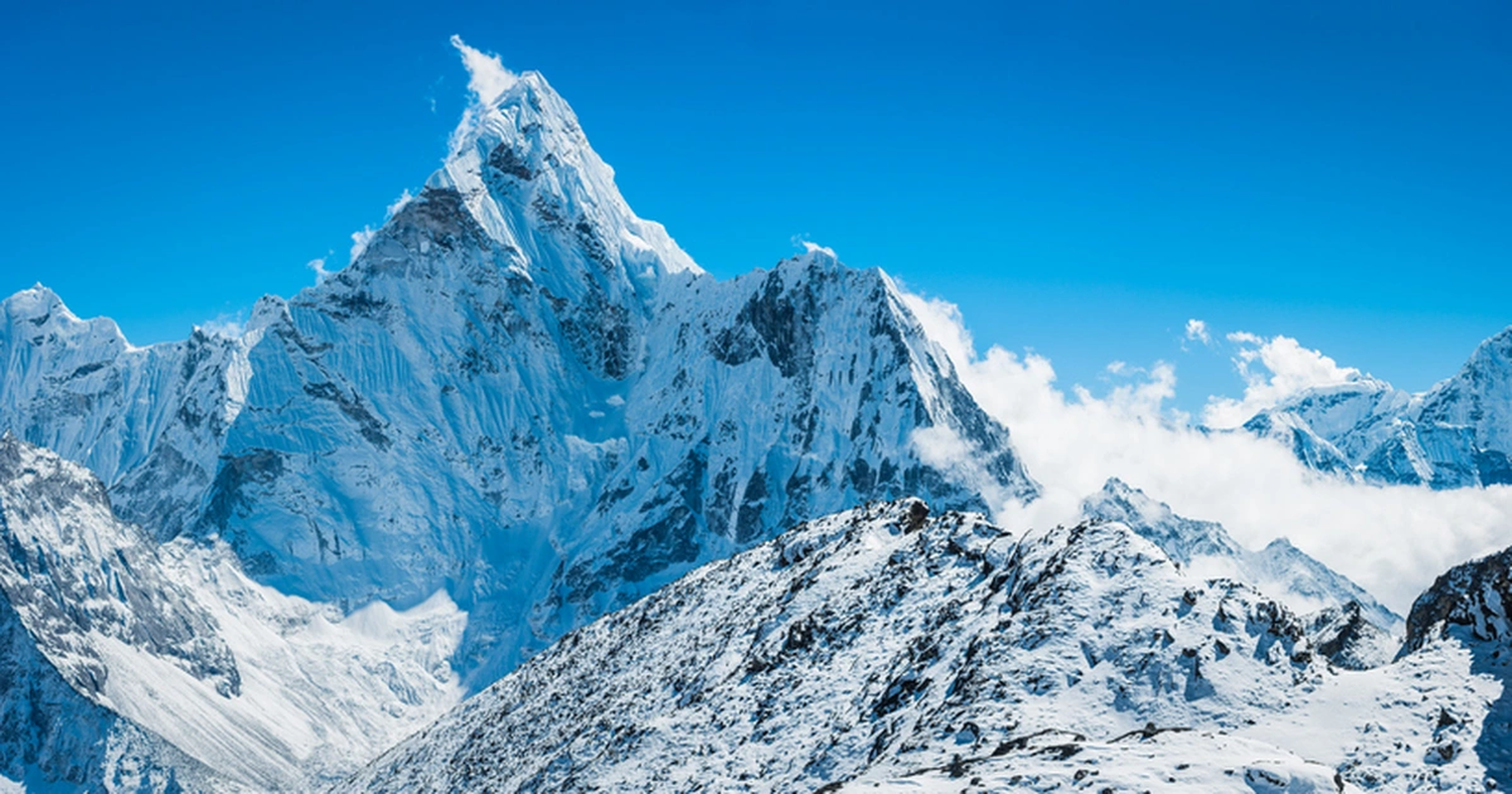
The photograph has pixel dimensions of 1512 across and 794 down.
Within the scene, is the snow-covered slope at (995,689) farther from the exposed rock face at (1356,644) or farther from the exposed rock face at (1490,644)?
the exposed rock face at (1356,644)

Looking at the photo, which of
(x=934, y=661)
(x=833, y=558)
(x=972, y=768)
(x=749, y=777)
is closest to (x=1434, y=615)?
(x=833, y=558)

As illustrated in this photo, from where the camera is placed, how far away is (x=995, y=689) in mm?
34125

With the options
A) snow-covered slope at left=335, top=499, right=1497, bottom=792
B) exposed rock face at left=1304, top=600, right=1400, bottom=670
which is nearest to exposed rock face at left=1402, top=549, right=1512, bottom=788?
snow-covered slope at left=335, top=499, right=1497, bottom=792

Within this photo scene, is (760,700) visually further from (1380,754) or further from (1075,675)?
(1380,754)

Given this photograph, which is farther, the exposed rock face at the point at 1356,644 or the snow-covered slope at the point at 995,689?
the exposed rock face at the point at 1356,644

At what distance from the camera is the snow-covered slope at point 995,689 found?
28.2 meters

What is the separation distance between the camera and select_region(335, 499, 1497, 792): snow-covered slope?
2822 cm

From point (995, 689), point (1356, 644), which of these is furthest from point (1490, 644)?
point (1356, 644)

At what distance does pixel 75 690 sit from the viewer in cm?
19538

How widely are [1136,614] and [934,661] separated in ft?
24.9

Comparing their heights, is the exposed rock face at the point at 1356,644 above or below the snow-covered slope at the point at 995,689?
below

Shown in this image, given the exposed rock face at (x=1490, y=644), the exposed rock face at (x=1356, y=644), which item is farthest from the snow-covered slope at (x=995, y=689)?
the exposed rock face at (x=1356, y=644)

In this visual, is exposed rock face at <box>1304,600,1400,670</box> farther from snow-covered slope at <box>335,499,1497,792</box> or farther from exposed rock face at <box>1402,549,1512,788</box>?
exposed rock face at <box>1402,549,1512,788</box>

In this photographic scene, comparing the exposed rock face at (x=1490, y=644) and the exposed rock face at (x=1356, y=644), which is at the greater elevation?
the exposed rock face at (x=1490, y=644)
